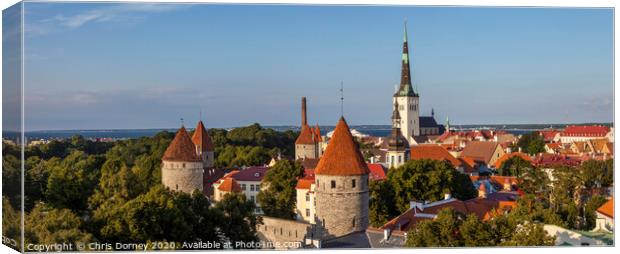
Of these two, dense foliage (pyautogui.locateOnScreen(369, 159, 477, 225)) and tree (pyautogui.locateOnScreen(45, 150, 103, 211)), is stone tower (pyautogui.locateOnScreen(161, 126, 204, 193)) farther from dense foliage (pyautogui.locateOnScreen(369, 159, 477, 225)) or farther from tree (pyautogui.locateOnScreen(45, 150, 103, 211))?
dense foliage (pyautogui.locateOnScreen(369, 159, 477, 225))

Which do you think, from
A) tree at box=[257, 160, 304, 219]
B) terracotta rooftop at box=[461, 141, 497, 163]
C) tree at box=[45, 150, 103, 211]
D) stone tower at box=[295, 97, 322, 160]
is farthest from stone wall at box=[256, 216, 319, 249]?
terracotta rooftop at box=[461, 141, 497, 163]

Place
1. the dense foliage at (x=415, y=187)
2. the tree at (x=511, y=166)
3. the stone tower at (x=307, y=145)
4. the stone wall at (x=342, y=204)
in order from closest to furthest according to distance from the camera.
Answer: the stone wall at (x=342, y=204) → the dense foliage at (x=415, y=187) → the tree at (x=511, y=166) → the stone tower at (x=307, y=145)

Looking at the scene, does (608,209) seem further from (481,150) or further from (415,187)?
(481,150)

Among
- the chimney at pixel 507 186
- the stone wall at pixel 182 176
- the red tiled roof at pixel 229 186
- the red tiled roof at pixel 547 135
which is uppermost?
the red tiled roof at pixel 547 135

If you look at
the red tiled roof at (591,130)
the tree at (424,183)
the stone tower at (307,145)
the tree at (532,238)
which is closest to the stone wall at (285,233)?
the tree at (532,238)

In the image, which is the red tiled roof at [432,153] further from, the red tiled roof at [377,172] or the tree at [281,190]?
the tree at [281,190]

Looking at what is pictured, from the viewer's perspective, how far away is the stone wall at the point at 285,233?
14355 millimetres

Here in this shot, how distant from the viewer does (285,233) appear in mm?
15875

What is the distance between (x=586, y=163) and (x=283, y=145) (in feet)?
87.6

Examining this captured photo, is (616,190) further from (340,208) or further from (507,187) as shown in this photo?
(507,187)

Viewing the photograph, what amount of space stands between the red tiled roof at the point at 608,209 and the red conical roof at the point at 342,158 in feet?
18.1

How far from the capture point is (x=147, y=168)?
23922 mm

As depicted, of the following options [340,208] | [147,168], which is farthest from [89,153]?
[340,208]

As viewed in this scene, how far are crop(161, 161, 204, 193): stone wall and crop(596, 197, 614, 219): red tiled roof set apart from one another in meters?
11.5
